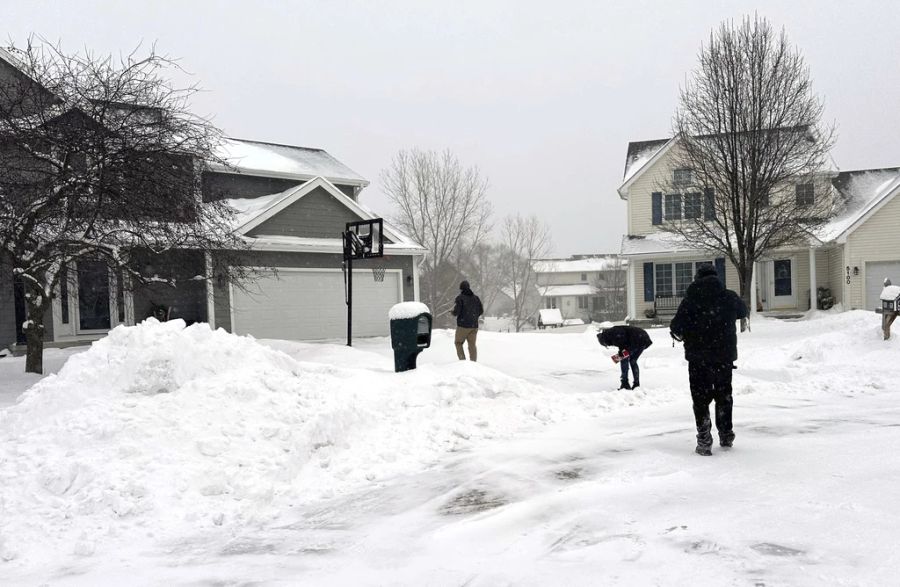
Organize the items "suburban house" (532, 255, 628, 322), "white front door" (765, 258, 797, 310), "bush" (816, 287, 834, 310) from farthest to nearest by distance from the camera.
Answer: "suburban house" (532, 255, 628, 322) < "white front door" (765, 258, 797, 310) < "bush" (816, 287, 834, 310)

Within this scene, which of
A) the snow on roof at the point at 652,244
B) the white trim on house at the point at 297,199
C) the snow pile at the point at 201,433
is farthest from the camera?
the snow on roof at the point at 652,244

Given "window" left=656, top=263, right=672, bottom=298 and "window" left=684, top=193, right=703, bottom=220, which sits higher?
"window" left=684, top=193, right=703, bottom=220

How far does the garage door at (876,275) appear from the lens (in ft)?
77.6

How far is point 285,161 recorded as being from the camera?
22281mm

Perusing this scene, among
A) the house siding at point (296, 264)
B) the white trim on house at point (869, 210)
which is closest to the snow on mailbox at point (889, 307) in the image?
the white trim on house at point (869, 210)

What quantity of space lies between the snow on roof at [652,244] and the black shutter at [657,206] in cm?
Result: 60

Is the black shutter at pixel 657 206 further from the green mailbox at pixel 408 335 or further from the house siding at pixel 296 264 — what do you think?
the green mailbox at pixel 408 335

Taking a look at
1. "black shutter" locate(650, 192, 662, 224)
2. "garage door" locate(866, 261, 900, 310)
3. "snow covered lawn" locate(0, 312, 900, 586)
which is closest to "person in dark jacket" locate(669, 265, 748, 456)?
"snow covered lawn" locate(0, 312, 900, 586)

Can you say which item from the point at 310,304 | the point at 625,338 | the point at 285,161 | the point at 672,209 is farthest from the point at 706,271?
the point at 672,209

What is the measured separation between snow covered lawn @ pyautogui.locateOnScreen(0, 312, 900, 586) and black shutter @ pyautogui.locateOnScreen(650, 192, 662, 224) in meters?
18.4

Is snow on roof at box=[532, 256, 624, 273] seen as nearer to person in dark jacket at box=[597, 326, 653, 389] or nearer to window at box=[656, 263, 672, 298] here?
window at box=[656, 263, 672, 298]

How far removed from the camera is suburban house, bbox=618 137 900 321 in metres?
23.6

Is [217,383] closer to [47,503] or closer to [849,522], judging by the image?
[47,503]

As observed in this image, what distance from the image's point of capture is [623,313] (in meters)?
52.6
